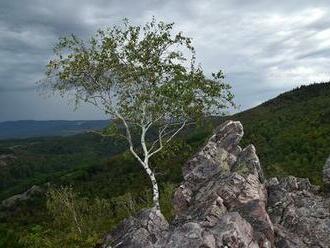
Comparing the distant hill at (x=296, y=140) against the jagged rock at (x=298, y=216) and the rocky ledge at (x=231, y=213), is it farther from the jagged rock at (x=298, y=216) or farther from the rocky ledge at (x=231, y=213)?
the jagged rock at (x=298, y=216)

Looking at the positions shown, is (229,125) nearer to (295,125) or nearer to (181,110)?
(181,110)

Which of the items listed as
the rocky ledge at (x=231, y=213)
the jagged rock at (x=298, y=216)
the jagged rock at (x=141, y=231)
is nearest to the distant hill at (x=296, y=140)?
the rocky ledge at (x=231, y=213)

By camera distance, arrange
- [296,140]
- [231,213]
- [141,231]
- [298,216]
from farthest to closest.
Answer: [296,140]
[298,216]
[141,231]
[231,213]

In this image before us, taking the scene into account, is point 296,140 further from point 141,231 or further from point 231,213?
point 141,231

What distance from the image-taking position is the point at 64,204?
64938 mm

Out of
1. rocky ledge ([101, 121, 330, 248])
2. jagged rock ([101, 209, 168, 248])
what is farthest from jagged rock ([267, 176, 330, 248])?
jagged rock ([101, 209, 168, 248])

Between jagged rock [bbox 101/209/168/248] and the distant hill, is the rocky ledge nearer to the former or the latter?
jagged rock [bbox 101/209/168/248]

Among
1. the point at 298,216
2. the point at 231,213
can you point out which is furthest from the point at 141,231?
the point at 298,216

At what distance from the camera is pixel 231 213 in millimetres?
26516

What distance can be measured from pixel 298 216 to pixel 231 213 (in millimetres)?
6533

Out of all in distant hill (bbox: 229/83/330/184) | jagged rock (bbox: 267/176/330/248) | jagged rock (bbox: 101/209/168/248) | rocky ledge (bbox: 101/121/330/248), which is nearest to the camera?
rocky ledge (bbox: 101/121/330/248)

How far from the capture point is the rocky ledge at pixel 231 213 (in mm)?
25359

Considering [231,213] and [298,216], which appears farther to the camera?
[298,216]

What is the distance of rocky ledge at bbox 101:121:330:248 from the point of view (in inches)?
998
